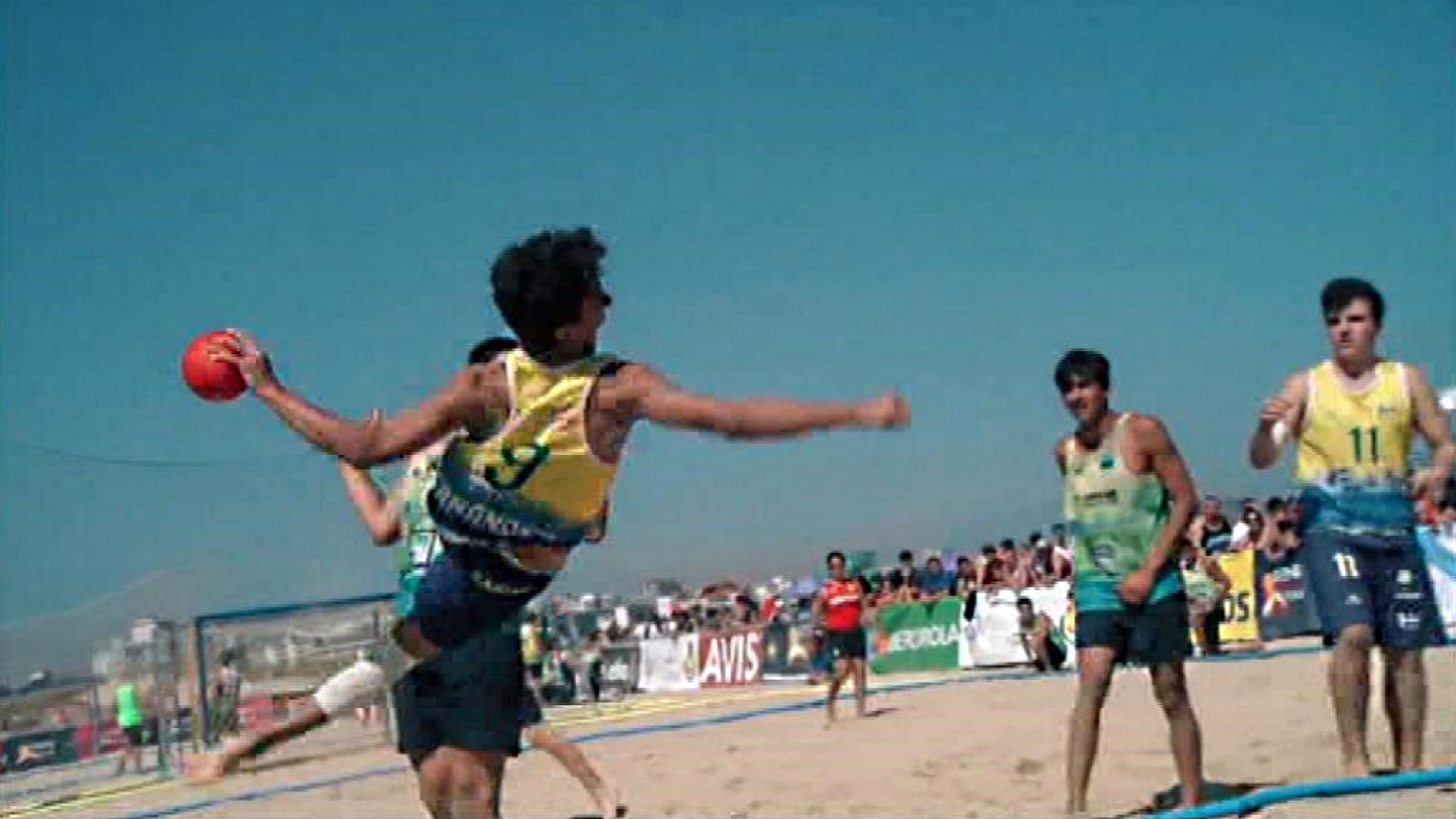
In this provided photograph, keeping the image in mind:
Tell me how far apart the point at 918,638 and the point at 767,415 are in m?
19.2

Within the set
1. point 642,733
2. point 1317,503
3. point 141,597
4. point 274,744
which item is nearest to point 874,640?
point 642,733

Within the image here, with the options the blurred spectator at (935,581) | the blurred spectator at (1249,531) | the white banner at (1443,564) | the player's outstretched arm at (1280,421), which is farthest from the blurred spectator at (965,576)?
the player's outstretched arm at (1280,421)

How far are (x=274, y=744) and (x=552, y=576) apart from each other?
3.71 ft

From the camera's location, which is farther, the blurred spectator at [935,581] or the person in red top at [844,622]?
the blurred spectator at [935,581]

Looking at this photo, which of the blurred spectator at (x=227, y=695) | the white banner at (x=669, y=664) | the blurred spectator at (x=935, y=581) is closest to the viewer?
the blurred spectator at (x=227, y=695)

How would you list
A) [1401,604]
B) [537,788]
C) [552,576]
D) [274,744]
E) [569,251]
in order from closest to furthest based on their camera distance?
[569,251], [552,576], [274,744], [1401,604], [537,788]

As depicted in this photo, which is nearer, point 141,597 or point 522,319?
point 522,319

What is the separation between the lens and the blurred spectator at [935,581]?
73.7 feet

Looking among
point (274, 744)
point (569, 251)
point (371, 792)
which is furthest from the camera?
point (371, 792)

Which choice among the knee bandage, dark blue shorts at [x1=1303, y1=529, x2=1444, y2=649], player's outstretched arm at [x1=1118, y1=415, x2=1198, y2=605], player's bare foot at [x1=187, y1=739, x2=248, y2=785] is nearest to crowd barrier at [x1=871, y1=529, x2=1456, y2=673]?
dark blue shorts at [x1=1303, y1=529, x2=1444, y2=649]

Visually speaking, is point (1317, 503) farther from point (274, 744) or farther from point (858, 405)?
point (274, 744)

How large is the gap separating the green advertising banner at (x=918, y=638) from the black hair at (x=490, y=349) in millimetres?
17436

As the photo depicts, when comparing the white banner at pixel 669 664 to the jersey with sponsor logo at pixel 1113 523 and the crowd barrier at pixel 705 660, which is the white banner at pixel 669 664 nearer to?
the crowd barrier at pixel 705 660

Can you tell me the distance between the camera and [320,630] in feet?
51.7
